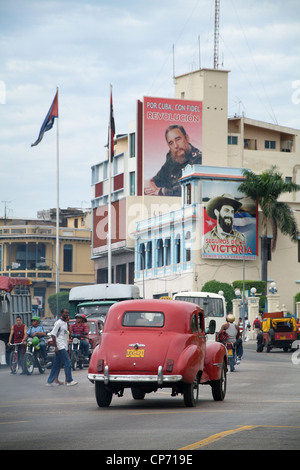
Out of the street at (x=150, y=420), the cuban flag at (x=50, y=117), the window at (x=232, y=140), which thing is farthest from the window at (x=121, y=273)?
the street at (x=150, y=420)

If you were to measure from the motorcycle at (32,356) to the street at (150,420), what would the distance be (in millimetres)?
4207

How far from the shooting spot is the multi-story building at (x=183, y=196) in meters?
84.8

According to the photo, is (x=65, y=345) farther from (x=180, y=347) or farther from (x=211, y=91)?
(x=211, y=91)

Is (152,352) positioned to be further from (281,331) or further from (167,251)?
(167,251)

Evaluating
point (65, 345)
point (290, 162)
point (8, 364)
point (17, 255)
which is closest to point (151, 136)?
point (290, 162)

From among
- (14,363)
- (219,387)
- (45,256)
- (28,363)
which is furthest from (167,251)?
(219,387)

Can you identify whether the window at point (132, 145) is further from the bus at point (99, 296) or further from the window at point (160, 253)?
the bus at point (99, 296)

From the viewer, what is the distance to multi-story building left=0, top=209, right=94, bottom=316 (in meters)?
120

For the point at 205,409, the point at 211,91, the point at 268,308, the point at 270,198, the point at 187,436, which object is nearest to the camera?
the point at 187,436

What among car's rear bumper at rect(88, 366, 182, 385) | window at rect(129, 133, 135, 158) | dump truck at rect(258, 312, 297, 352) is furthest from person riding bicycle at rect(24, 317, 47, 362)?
window at rect(129, 133, 135, 158)

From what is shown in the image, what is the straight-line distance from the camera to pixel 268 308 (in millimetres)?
71875

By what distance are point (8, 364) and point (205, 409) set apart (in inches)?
749

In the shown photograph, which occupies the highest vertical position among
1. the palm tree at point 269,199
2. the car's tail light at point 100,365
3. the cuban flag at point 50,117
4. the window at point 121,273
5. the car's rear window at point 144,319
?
the cuban flag at point 50,117

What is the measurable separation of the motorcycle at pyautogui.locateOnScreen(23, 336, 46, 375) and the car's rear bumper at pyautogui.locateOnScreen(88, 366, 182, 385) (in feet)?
42.6
